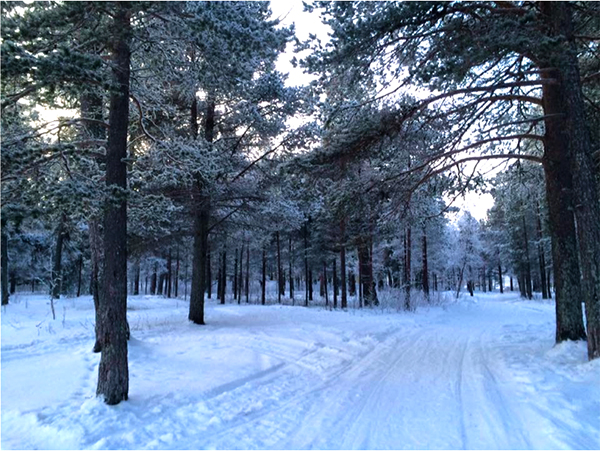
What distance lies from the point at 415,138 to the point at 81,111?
7373mm

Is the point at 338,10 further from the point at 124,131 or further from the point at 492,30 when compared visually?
the point at 124,131

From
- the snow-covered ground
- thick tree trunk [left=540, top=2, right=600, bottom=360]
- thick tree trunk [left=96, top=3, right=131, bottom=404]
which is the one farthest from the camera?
thick tree trunk [left=540, top=2, right=600, bottom=360]

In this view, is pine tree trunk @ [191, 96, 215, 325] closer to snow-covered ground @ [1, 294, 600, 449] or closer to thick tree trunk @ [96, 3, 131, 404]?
snow-covered ground @ [1, 294, 600, 449]

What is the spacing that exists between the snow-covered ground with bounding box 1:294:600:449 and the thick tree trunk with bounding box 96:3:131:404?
35 cm

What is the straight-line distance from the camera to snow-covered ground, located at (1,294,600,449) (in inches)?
156

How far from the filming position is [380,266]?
3180 cm

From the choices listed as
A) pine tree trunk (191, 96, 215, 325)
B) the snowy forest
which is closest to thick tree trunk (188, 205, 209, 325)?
pine tree trunk (191, 96, 215, 325)

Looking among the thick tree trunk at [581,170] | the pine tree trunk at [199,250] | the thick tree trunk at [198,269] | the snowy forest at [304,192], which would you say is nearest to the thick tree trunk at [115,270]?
the snowy forest at [304,192]

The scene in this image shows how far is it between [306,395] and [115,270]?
312cm

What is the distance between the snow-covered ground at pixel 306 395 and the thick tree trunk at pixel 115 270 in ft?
Result: 1.16

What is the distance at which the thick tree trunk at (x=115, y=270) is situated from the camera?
4.84 meters

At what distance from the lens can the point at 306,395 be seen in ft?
17.7

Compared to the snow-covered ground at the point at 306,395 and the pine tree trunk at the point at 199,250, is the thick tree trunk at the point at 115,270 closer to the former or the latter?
the snow-covered ground at the point at 306,395

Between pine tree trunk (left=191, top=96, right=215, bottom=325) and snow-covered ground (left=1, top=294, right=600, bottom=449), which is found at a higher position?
pine tree trunk (left=191, top=96, right=215, bottom=325)
